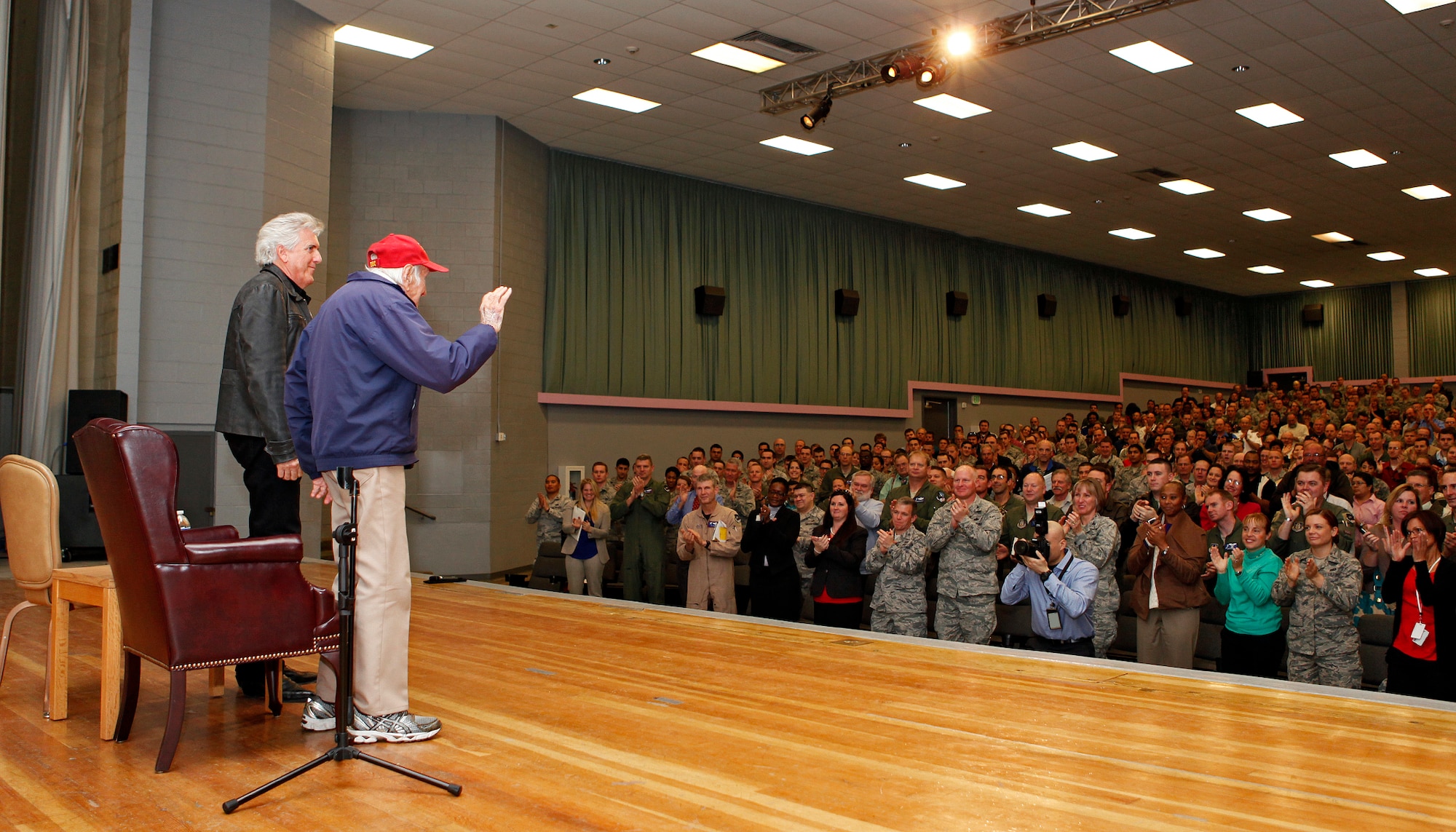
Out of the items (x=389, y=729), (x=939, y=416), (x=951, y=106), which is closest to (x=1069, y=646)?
(x=389, y=729)

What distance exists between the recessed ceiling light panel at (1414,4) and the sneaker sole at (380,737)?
8.59 metres

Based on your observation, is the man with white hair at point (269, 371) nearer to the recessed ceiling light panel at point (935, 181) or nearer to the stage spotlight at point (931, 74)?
the stage spotlight at point (931, 74)

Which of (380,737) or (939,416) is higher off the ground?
(939,416)

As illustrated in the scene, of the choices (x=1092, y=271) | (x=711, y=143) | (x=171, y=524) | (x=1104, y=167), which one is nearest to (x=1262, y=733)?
(x=171, y=524)

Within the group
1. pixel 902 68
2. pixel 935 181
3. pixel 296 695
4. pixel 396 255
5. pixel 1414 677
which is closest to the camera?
pixel 396 255

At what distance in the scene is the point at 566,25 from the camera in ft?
27.0

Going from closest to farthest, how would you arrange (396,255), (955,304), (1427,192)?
(396,255), (1427,192), (955,304)

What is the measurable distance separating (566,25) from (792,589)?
492cm

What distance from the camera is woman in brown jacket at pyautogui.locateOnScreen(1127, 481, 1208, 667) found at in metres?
4.93

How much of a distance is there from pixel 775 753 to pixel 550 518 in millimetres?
6073

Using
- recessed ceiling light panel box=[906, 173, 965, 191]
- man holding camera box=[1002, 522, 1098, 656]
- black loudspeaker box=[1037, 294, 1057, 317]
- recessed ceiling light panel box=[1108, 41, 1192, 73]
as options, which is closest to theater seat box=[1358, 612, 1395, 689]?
man holding camera box=[1002, 522, 1098, 656]

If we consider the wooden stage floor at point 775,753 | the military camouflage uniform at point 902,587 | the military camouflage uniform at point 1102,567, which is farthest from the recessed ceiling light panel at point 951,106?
the wooden stage floor at point 775,753

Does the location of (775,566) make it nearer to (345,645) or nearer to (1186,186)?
(345,645)

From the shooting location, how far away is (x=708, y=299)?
41.8 feet
